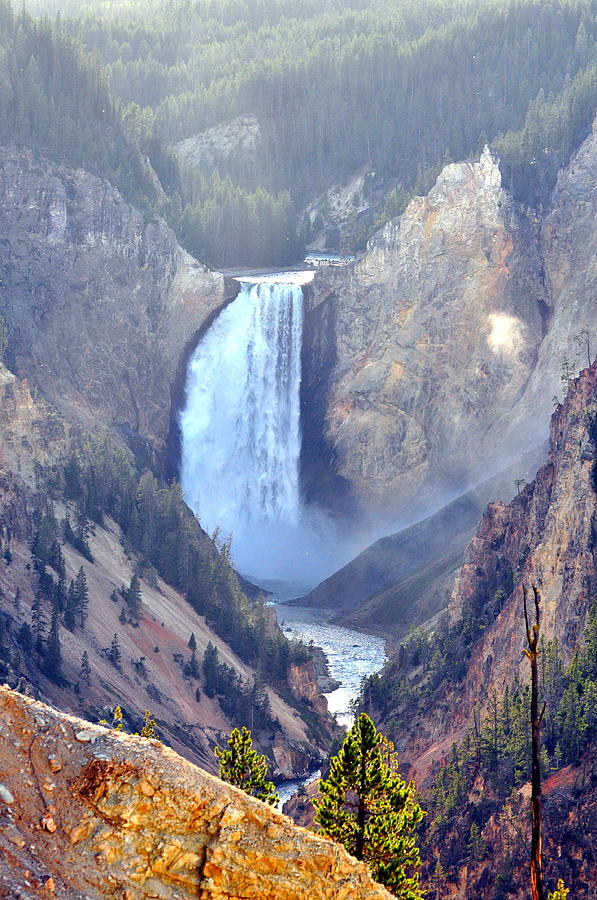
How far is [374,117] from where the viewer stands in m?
182

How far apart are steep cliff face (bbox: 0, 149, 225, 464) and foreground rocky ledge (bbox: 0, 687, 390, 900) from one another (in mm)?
104253

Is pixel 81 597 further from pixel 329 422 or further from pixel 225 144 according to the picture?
pixel 225 144

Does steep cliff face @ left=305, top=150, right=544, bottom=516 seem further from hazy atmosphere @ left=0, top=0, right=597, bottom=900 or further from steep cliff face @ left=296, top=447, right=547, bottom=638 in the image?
steep cliff face @ left=296, top=447, right=547, bottom=638

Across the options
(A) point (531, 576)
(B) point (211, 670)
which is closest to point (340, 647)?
(B) point (211, 670)

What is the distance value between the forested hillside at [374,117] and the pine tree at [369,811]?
11430 cm

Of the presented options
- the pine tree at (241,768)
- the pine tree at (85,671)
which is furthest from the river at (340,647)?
the pine tree at (241,768)

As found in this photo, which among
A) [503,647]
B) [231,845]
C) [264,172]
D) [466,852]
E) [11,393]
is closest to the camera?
[231,845]

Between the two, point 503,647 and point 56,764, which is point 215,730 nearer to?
point 503,647

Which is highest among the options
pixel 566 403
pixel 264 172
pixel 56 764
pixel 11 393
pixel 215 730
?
pixel 264 172

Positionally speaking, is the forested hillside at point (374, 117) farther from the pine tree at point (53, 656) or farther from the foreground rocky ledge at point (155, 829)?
the foreground rocky ledge at point (155, 829)

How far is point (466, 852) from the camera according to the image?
64.8 m

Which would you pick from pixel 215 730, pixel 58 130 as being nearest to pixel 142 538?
pixel 215 730

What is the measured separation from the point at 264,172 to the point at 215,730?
10890cm

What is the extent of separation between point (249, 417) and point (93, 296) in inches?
836
